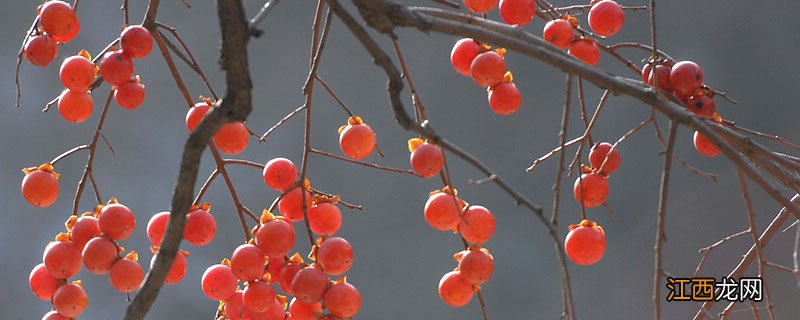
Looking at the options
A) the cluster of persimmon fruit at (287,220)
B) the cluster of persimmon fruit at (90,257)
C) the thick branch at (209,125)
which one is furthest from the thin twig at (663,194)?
the cluster of persimmon fruit at (90,257)

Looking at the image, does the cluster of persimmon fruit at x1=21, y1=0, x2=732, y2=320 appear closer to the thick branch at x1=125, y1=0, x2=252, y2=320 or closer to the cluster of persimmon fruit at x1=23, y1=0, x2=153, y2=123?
the cluster of persimmon fruit at x1=23, y1=0, x2=153, y2=123

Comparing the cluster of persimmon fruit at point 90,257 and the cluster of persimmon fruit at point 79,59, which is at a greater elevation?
the cluster of persimmon fruit at point 79,59

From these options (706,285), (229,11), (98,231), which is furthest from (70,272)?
(706,285)

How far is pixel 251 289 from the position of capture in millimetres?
879

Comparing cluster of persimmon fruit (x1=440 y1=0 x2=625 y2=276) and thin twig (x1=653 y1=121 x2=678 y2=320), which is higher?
cluster of persimmon fruit (x1=440 y1=0 x2=625 y2=276)

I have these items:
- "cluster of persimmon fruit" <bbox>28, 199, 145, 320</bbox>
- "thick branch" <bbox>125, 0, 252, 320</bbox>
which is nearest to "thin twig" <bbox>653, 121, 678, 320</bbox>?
"thick branch" <bbox>125, 0, 252, 320</bbox>

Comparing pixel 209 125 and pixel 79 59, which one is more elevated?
pixel 79 59

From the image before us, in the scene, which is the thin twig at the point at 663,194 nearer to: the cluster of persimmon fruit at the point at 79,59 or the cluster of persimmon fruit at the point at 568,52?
the cluster of persimmon fruit at the point at 568,52

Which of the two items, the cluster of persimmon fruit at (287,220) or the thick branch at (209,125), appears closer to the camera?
the thick branch at (209,125)

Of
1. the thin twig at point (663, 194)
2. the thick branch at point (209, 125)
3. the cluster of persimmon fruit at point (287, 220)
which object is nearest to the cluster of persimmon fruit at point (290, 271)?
the cluster of persimmon fruit at point (287, 220)

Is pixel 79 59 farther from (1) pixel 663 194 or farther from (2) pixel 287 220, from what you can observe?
(1) pixel 663 194

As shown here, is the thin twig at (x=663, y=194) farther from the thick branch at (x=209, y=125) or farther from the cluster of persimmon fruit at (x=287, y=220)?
the thick branch at (x=209, y=125)

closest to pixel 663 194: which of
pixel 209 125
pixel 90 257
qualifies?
pixel 209 125

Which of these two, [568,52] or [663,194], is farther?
[568,52]
